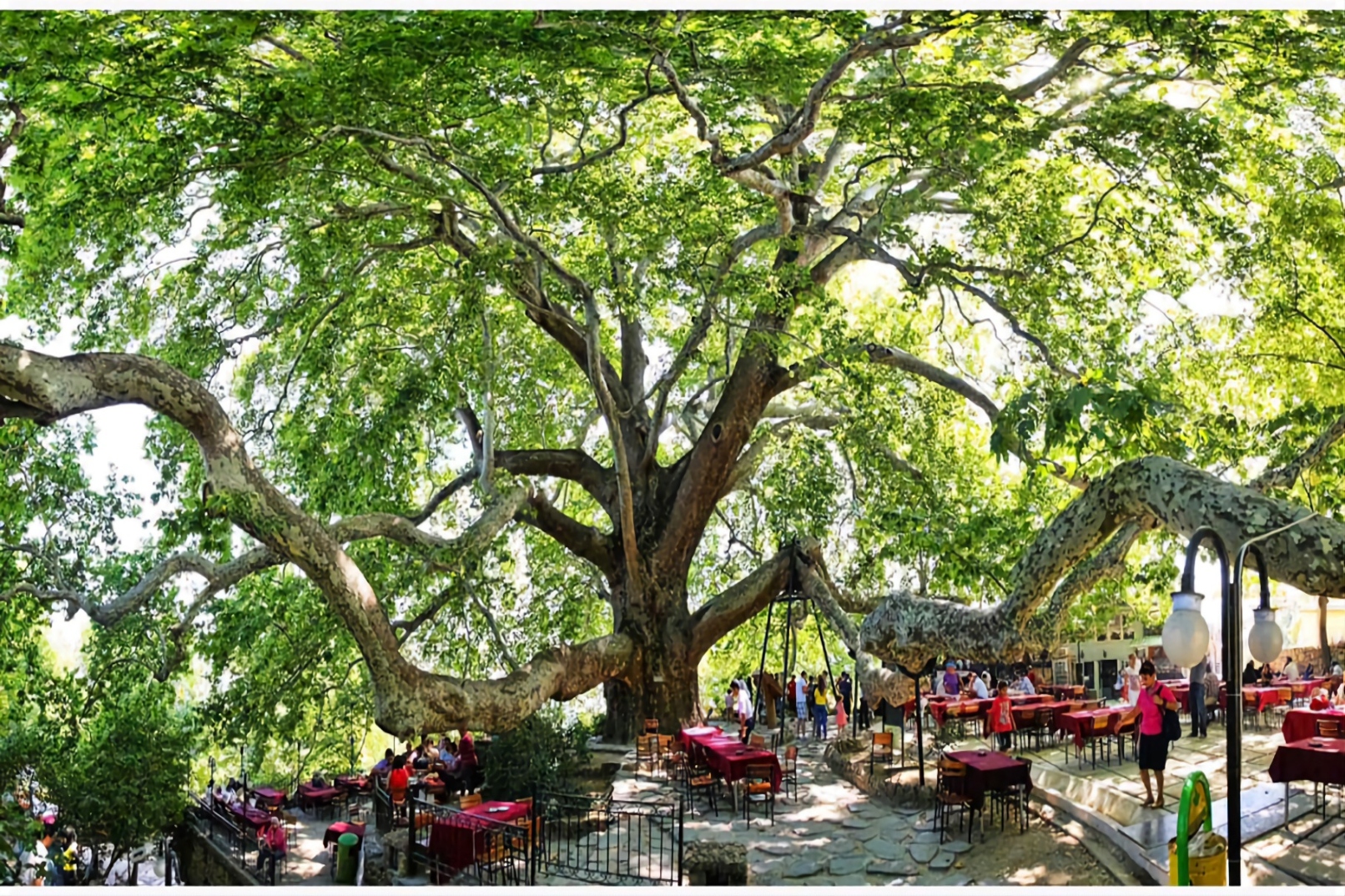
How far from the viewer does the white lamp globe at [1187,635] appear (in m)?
5.12

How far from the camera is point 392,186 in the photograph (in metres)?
10.8

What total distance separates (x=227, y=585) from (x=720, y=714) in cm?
1245

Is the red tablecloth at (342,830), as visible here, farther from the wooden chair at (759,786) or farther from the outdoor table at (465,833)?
the wooden chair at (759,786)

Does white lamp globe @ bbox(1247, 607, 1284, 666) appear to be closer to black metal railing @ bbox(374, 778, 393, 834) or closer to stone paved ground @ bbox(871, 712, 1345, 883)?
stone paved ground @ bbox(871, 712, 1345, 883)

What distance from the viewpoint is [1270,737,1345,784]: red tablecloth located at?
29.0 feet

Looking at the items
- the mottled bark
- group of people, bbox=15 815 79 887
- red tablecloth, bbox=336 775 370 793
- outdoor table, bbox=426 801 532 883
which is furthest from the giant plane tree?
group of people, bbox=15 815 79 887

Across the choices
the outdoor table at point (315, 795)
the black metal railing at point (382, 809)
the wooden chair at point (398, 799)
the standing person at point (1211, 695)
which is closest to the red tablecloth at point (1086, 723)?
the standing person at point (1211, 695)

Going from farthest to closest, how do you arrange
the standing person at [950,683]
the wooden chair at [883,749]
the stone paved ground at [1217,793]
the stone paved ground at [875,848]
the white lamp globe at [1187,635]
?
the standing person at [950,683], the wooden chair at [883,749], the stone paved ground at [875,848], the stone paved ground at [1217,793], the white lamp globe at [1187,635]

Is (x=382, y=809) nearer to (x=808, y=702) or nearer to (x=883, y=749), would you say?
(x=883, y=749)

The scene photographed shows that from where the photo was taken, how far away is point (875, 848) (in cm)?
1041

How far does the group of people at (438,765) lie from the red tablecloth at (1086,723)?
6978 millimetres

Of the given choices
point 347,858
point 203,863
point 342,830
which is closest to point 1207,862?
point 347,858

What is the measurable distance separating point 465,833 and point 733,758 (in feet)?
9.54

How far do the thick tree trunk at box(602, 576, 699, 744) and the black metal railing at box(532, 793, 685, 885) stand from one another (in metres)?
2.58
